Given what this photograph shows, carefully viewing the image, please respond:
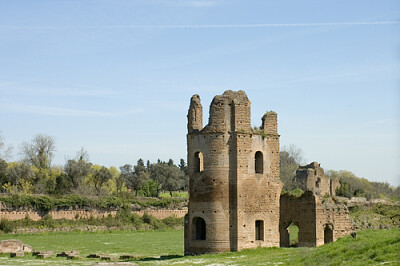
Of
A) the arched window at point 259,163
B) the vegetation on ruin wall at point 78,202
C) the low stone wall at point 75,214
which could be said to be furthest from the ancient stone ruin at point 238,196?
the vegetation on ruin wall at point 78,202

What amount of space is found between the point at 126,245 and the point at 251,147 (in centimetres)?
1296

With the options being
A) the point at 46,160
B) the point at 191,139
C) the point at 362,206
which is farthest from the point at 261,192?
the point at 46,160

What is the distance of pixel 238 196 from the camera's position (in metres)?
27.5

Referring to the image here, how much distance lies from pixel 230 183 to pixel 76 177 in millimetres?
49383

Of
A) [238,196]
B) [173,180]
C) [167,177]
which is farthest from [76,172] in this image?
[238,196]

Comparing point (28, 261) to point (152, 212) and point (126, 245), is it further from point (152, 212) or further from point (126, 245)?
point (152, 212)

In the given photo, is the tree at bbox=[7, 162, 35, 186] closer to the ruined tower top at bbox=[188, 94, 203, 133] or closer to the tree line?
the tree line

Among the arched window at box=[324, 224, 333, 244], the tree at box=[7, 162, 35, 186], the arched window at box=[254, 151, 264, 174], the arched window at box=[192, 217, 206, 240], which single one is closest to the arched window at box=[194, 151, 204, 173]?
the arched window at box=[192, 217, 206, 240]

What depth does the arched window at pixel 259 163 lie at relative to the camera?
28688 millimetres

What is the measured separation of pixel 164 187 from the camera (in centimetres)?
9362

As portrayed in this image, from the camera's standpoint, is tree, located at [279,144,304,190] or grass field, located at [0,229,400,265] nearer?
grass field, located at [0,229,400,265]

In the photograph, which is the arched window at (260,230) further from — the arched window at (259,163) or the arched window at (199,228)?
the arched window at (199,228)

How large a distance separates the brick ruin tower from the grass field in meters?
0.92

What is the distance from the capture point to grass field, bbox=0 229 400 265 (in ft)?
58.9
